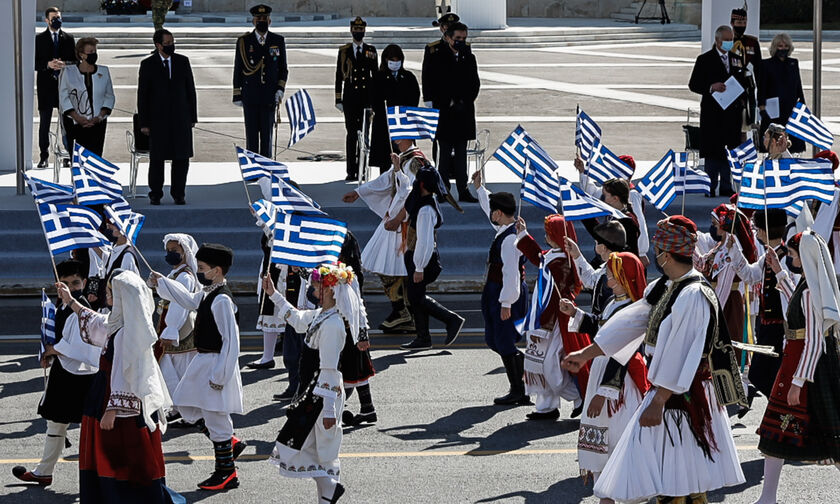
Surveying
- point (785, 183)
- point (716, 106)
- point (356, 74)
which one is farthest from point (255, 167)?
point (716, 106)

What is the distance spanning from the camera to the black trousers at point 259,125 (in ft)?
59.4

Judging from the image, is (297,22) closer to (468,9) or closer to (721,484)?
(468,9)

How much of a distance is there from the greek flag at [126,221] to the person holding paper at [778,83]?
9.72 meters

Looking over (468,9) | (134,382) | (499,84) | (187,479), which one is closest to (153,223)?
(187,479)

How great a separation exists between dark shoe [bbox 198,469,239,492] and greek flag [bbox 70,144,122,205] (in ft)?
11.2

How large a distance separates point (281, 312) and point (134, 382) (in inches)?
53.6

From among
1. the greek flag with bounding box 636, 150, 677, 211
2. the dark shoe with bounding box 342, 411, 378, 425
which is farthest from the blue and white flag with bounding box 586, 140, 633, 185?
the dark shoe with bounding box 342, 411, 378, 425

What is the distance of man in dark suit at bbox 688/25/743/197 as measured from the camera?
1800 centimetres

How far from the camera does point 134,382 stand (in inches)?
316

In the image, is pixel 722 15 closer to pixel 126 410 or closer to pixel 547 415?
pixel 547 415

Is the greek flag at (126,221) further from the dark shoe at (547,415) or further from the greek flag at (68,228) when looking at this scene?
the dark shoe at (547,415)

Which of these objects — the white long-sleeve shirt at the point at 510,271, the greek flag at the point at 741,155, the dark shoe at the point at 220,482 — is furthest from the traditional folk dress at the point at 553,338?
the greek flag at the point at 741,155

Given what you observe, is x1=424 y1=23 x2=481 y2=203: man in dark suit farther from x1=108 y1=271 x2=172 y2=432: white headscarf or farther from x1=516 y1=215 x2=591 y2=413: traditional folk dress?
x1=108 y1=271 x2=172 y2=432: white headscarf

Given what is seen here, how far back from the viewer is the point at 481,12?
4591 cm
